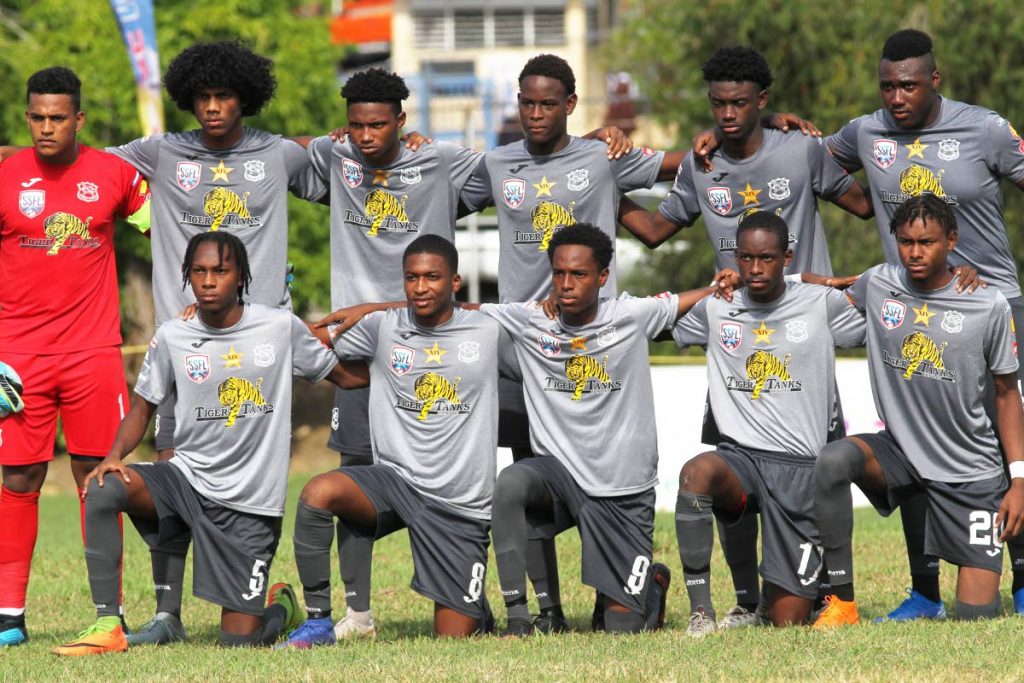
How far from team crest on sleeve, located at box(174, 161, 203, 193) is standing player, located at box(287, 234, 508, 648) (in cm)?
124

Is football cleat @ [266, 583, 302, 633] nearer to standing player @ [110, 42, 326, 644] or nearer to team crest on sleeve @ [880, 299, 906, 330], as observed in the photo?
standing player @ [110, 42, 326, 644]

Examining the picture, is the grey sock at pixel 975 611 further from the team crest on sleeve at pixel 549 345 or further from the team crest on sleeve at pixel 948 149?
the team crest on sleeve at pixel 549 345

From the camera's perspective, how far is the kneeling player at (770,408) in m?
7.72

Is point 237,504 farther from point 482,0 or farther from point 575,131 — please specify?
point 482,0

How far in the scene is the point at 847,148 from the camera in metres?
8.36

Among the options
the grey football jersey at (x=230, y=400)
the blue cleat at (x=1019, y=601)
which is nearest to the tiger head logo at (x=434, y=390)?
the grey football jersey at (x=230, y=400)

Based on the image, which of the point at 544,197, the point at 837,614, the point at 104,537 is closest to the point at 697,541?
the point at 837,614

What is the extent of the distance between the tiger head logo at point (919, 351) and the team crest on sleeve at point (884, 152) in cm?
95

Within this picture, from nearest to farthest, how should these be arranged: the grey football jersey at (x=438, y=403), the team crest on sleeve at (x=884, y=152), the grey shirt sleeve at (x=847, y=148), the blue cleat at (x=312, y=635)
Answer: the blue cleat at (x=312, y=635), the grey football jersey at (x=438, y=403), the team crest on sleeve at (x=884, y=152), the grey shirt sleeve at (x=847, y=148)

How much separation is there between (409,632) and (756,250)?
2.66 m

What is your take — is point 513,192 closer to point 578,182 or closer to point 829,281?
Result: point 578,182

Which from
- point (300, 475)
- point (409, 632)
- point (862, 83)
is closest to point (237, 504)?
point (409, 632)

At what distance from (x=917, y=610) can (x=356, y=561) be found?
2.83 meters

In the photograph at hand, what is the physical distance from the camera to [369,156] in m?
8.41
